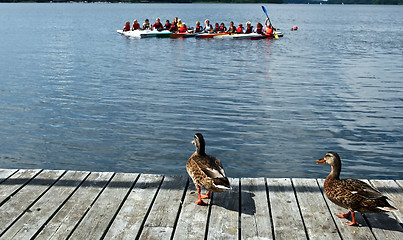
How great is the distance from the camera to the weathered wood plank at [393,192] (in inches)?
199

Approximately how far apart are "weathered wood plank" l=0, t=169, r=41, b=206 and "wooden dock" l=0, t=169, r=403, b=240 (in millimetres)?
11

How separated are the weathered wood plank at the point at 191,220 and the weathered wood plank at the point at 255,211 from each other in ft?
1.28

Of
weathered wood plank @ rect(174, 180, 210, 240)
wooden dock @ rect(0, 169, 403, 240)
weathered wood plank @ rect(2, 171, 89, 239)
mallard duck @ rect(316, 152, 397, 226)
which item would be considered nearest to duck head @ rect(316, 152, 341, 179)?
mallard duck @ rect(316, 152, 397, 226)

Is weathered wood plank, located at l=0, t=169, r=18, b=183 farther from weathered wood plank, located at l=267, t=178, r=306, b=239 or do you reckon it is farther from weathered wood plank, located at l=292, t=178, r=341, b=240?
weathered wood plank, located at l=292, t=178, r=341, b=240

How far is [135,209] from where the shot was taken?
197 inches

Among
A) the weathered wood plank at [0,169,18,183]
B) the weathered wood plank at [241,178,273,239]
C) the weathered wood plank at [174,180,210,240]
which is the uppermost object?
the weathered wood plank at [241,178,273,239]

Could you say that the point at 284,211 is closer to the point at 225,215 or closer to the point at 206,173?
the point at 225,215

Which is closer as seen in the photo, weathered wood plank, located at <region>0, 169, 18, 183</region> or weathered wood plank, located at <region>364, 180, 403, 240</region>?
weathered wood plank, located at <region>364, 180, 403, 240</region>

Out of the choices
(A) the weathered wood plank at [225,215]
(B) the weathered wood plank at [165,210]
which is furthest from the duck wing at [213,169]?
(B) the weathered wood plank at [165,210]

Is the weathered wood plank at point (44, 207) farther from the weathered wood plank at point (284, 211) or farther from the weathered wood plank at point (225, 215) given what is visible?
the weathered wood plank at point (284, 211)

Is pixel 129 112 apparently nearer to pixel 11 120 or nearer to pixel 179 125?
pixel 179 125

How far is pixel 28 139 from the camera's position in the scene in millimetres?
11461

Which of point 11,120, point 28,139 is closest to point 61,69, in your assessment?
point 11,120

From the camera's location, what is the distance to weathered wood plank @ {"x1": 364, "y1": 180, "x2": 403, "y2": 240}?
4.54m
